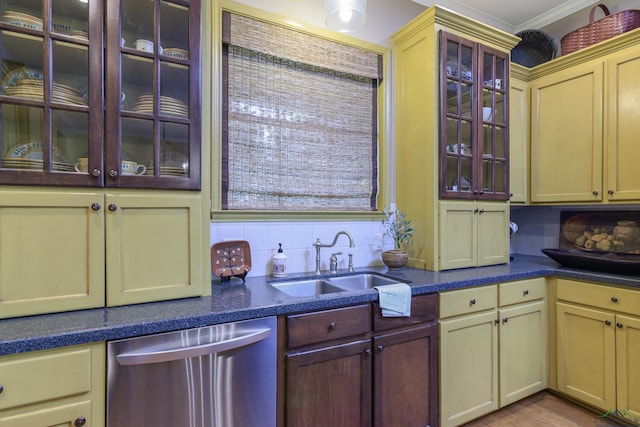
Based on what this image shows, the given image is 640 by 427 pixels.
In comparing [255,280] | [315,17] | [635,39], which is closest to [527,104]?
[635,39]

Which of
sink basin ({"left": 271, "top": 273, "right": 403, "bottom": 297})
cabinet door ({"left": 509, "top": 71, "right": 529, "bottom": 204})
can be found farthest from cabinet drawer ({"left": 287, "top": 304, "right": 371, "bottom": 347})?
cabinet door ({"left": 509, "top": 71, "right": 529, "bottom": 204})

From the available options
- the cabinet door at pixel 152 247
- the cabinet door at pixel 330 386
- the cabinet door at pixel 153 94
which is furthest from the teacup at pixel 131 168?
the cabinet door at pixel 330 386

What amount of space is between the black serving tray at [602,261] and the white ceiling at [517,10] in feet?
6.59

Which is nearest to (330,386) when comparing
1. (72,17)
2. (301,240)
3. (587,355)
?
(301,240)

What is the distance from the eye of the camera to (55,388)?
1123mm

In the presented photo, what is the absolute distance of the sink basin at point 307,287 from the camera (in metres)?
2.02

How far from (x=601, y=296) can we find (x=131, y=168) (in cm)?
279

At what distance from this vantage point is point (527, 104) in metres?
2.89

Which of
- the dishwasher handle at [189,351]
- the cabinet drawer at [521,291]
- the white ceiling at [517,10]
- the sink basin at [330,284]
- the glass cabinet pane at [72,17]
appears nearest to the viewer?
the dishwasher handle at [189,351]

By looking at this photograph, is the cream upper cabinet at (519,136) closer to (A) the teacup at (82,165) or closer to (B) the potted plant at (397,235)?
(B) the potted plant at (397,235)

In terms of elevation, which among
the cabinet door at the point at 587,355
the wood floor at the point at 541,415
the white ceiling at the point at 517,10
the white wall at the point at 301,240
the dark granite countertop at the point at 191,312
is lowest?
the wood floor at the point at 541,415

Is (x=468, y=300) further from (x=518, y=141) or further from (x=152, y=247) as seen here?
(x=152, y=247)

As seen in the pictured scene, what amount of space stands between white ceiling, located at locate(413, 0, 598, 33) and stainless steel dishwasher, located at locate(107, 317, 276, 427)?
2.69 m

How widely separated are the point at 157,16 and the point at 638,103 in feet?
9.74
